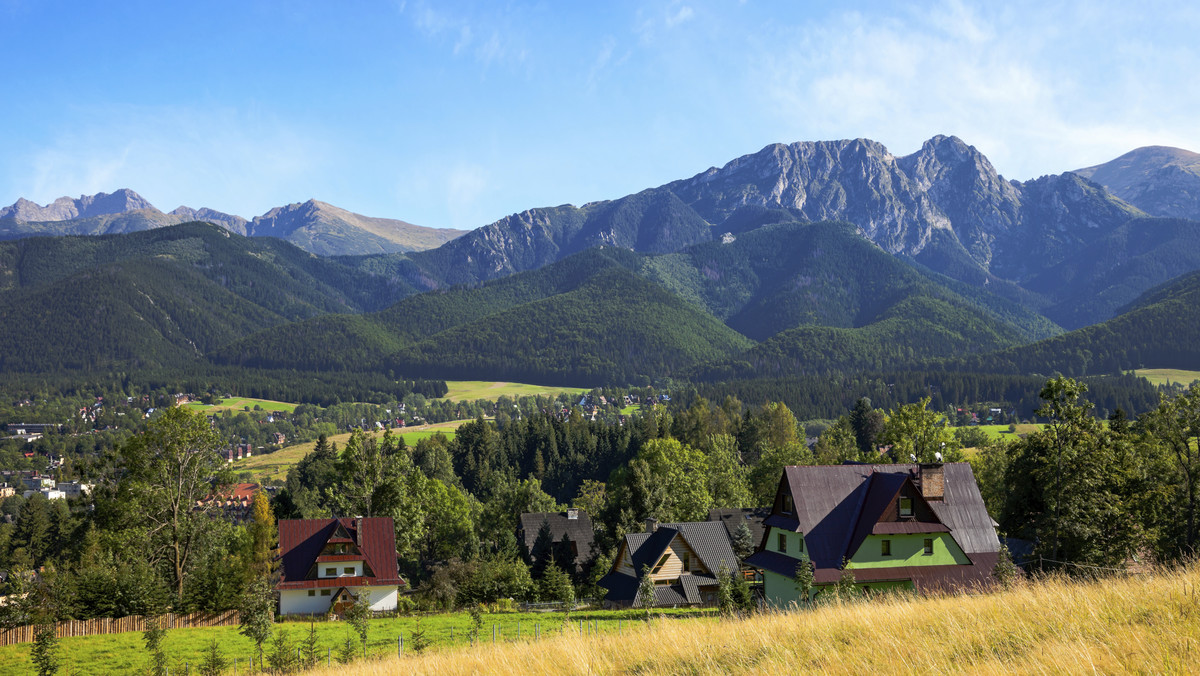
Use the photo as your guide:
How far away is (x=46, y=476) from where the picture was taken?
652 feet

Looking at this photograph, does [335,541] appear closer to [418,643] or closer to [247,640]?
[247,640]

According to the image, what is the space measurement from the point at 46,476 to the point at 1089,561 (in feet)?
764

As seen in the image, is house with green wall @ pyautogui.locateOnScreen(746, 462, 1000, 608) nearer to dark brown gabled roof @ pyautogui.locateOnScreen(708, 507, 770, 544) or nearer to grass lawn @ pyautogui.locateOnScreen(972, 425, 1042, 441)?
dark brown gabled roof @ pyautogui.locateOnScreen(708, 507, 770, 544)

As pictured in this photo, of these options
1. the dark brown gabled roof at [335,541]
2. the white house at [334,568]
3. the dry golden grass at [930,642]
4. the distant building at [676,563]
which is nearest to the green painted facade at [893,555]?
the distant building at [676,563]

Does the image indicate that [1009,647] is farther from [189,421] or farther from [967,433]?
[967,433]

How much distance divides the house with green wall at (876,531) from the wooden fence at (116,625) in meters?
34.3

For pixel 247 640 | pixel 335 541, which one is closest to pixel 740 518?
pixel 335 541

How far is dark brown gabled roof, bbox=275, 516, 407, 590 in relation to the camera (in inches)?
2486

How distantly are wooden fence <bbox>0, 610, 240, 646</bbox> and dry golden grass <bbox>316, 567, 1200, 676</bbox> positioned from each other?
39429 millimetres

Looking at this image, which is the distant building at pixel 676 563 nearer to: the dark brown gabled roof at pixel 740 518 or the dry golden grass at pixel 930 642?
the dark brown gabled roof at pixel 740 518

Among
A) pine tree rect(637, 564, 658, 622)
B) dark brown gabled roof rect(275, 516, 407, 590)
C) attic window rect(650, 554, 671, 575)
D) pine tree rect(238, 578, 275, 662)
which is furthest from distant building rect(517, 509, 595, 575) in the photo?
pine tree rect(238, 578, 275, 662)

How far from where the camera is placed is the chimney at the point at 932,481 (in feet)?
143

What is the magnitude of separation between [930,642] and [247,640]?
132 feet

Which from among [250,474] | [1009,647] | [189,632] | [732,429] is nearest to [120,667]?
[189,632]
